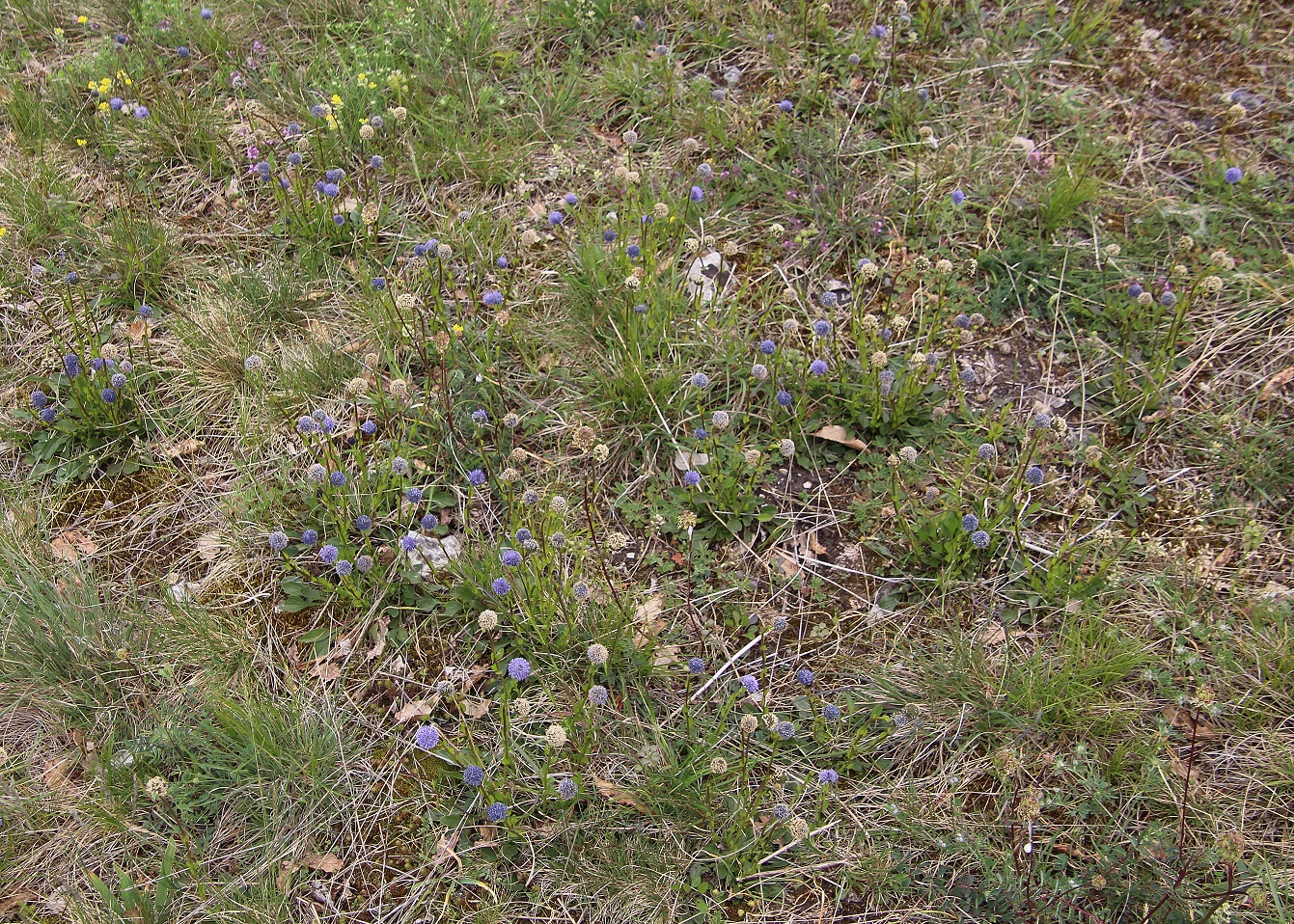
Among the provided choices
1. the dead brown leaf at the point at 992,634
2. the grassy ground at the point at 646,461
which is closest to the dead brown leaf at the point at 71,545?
the grassy ground at the point at 646,461

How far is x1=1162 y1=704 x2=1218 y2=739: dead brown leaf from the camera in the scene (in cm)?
279

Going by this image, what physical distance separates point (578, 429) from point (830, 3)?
9.62ft

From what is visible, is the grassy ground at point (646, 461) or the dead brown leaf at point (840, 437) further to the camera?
the dead brown leaf at point (840, 437)

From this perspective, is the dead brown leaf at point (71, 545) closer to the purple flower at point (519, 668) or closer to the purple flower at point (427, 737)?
the purple flower at point (427, 737)

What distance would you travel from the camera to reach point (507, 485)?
3.36 meters

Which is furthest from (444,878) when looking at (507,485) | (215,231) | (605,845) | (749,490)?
(215,231)

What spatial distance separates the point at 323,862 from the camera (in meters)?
2.71

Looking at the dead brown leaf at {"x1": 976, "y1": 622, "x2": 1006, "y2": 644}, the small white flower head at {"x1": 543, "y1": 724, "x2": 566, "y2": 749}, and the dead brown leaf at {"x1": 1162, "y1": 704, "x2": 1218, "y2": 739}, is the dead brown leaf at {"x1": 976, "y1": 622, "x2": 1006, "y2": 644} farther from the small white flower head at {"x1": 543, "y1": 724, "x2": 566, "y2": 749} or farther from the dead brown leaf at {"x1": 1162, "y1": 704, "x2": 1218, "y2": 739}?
the small white flower head at {"x1": 543, "y1": 724, "x2": 566, "y2": 749}

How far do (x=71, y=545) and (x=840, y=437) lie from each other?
2799mm

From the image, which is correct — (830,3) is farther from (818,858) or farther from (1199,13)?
(818,858)

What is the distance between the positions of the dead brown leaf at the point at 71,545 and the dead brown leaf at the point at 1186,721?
363 cm

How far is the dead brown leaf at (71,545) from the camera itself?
→ 329 cm

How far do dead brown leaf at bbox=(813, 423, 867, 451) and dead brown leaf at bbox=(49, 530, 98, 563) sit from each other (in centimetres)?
268

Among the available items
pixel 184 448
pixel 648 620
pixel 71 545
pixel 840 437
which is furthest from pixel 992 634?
pixel 71 545
